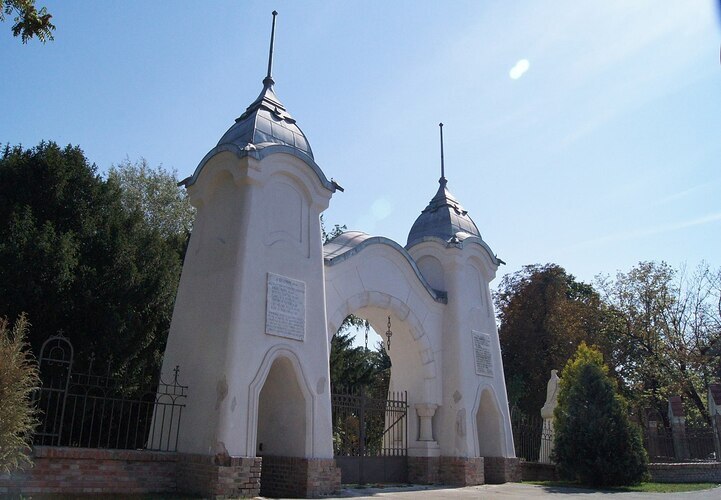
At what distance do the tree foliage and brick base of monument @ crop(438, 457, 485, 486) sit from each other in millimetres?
7729

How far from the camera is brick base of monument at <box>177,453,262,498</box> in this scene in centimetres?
1011

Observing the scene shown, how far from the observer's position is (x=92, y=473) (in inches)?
380

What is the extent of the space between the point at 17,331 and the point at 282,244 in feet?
17.3

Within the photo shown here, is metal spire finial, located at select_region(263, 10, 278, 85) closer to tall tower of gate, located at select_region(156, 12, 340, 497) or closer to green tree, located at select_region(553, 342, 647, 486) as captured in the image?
tall tower of gate, located at select_region(156, 12, 340, 497)

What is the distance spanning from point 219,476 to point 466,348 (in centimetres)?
821

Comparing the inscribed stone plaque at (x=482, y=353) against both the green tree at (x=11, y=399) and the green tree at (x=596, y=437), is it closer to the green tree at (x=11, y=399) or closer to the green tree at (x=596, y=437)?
the green tree at (x=596, y=437)

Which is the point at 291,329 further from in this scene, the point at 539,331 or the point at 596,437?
the point at 539,331

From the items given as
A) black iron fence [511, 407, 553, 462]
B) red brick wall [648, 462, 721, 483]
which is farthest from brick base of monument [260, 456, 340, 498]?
red brick wall [648, 462, 721, 483]

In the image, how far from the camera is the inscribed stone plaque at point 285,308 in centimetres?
1173

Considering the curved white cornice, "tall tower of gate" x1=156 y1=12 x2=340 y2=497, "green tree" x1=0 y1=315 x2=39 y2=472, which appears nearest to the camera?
"green tree" x1=0 y1=315 x2=39 y2=472

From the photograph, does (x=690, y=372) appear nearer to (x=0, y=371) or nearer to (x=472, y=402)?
(x=472, y=402)

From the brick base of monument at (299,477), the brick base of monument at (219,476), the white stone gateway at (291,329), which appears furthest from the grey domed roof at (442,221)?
the brick base of monument at (219,476)

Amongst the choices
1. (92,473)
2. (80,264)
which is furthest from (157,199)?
(92,473)

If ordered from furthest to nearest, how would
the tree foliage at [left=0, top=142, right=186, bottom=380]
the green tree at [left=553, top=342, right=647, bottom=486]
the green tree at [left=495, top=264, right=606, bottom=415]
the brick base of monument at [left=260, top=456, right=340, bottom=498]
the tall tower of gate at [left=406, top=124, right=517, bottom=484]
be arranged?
1. the green tree at [left=495, top=264, right=606, bottom=415]
2. the green tree at [left=553, top=342, right=647, bottom=486]
3. the tall tower of gate at [left=406, top=124, right=517, bottom=484]
4. the tree foliage at [left=0, top=142, right=186, bottom=380]
5. the brick base of monument at [left=260, top=456, right=340, bottom=498]
